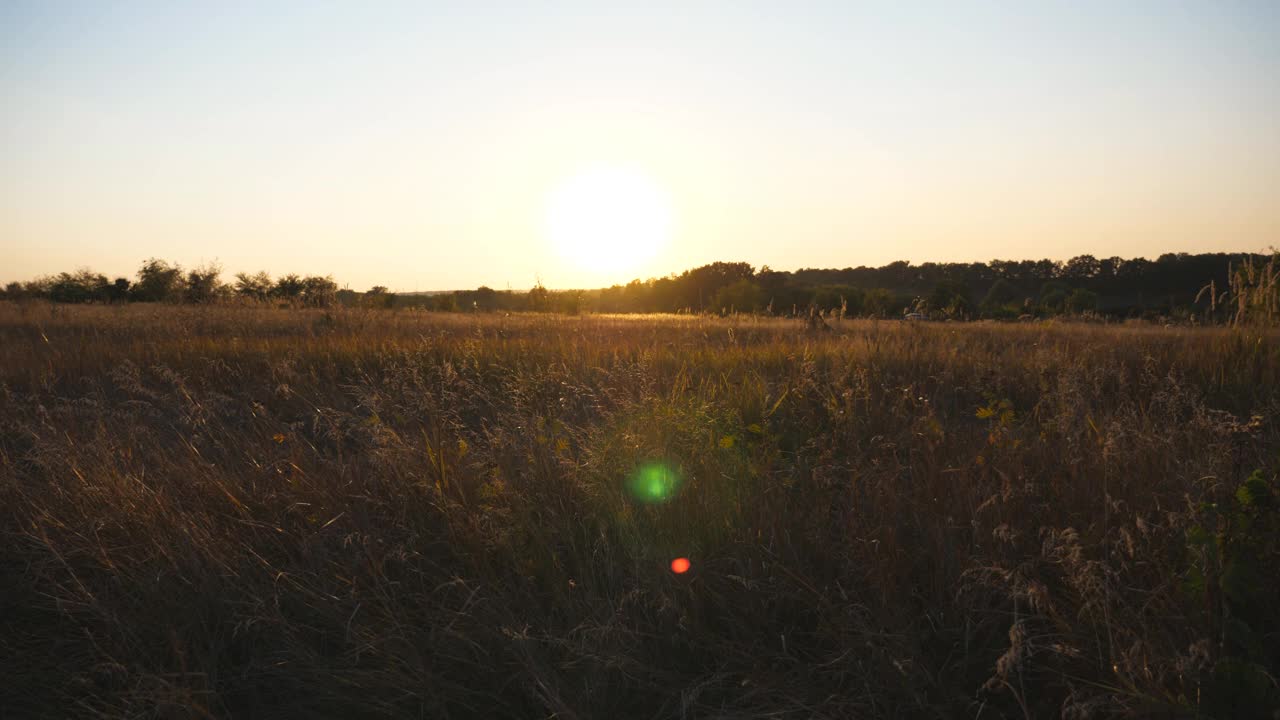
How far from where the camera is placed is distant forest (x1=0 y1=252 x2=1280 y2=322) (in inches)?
493

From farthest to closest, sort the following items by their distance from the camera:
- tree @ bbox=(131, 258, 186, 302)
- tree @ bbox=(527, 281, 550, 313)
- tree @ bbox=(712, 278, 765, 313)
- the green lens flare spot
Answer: tree @ bbox=(712, 278, 765, 313), tree @ bbox=(131, 258, 186, 302), tree @ bbox=(527, 281, 550, 313), the green lens flare spot

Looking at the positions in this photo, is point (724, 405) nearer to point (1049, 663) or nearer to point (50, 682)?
point (1049, 663)

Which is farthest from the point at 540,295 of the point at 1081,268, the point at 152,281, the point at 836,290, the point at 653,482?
the point at 1081,268

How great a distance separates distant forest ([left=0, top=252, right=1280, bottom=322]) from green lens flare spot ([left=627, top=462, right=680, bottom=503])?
5.73 meters

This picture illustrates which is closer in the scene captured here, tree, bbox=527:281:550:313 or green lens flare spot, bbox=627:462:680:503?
green lens flare spot, bbox=627:462:680:503

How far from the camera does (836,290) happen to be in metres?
54.4

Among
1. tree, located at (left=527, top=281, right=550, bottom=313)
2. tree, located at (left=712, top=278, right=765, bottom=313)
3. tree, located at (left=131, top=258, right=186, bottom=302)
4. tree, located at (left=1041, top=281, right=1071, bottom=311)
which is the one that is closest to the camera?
tree, located at (left=527, top=281, right=550, bottom=313)

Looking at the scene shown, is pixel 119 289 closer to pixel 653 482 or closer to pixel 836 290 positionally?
pixel 653 482

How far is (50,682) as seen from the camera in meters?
1.78

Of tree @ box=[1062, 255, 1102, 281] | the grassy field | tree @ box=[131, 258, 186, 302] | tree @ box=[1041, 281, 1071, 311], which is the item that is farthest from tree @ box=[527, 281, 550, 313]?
tree @ box=[1062, 255, 1102, 281]

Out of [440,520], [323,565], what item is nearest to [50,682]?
[323,565]

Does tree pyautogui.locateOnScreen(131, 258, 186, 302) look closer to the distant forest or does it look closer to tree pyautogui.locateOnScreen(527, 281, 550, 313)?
the distant forest

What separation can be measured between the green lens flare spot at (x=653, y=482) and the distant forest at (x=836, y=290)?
18.8 ft

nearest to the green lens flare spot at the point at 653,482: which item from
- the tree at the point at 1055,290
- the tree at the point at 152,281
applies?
the tree at the point at 152,281
